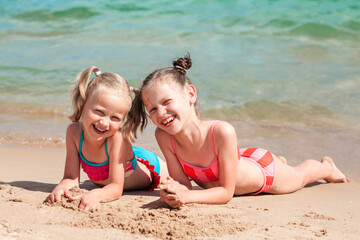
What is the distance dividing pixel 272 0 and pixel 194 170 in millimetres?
9854

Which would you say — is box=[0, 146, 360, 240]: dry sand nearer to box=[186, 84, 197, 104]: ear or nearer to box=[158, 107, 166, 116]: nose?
box=[158, 107, 166, 116]: nose

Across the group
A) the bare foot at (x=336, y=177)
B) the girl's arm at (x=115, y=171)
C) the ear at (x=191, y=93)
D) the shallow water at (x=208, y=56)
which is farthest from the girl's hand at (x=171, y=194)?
→ the bare foot at (x=336, y=177)

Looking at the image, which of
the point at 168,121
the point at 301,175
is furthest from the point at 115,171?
the point at 301,175

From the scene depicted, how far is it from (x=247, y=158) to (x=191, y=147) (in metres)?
0.61

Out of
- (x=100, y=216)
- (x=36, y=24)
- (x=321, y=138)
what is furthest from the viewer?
(x=36, y=24)

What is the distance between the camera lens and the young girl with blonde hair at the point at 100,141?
3328 millimetres

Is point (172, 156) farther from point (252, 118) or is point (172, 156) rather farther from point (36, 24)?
point (36, 24)

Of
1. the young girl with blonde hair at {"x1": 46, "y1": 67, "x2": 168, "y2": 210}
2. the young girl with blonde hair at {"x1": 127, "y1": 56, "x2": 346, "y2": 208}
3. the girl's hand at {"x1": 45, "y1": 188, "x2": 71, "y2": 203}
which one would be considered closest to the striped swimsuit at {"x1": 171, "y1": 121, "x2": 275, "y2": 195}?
the young girl with blonde hair at {"x1": 127, "y1": 56, "x2": 346, "y2": 208}

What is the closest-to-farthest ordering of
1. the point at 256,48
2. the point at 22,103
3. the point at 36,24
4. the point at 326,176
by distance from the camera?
the point at 326,176 < the point at 22,103 < the point at 256,48 < the point at 36,24

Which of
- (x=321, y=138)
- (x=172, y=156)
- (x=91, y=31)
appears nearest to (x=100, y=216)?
(x=172, y=156)

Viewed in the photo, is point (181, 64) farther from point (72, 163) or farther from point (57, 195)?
point (57, 195)

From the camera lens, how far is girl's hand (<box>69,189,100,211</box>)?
3.06 m

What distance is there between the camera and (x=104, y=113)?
11.0ft

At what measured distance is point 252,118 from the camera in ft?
19.6
